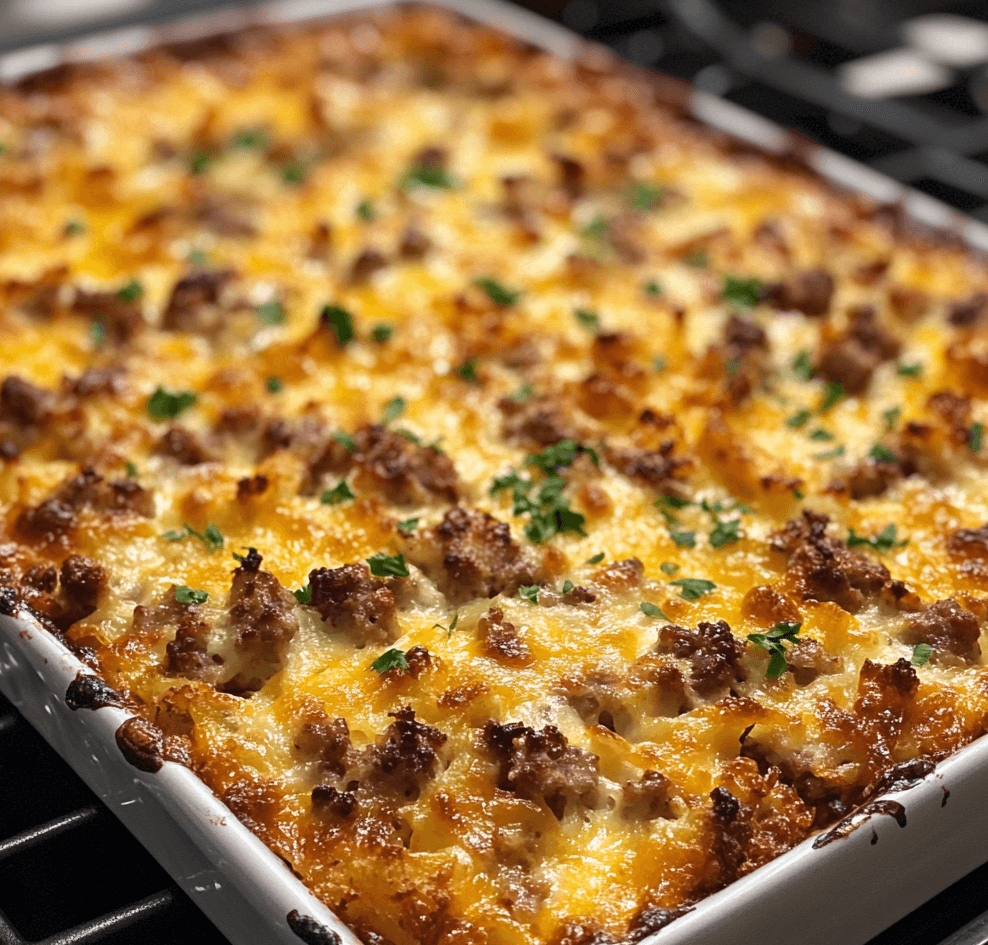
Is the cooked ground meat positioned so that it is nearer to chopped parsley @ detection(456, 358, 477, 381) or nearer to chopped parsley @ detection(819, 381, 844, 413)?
chopped parsley @ detection(456, 358, 477, 381)

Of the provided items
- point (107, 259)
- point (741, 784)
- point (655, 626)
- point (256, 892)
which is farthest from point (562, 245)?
point (256, 892)

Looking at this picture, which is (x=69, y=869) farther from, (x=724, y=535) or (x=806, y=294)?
(x=806, y=294)

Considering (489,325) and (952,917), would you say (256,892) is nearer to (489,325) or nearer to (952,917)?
(952,917)

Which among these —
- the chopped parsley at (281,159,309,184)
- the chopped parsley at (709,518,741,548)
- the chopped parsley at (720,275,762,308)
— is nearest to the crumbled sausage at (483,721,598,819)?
the chopped parsley at (709,518,741,548)

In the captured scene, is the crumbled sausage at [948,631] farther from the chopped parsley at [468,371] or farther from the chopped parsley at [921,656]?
the chopped parsley at [468,371]

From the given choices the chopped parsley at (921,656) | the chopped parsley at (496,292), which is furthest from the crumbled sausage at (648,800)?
the chopped parsley at (496,292)

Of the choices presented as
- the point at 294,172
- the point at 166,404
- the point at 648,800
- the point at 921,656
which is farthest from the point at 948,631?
the point at 294,172
